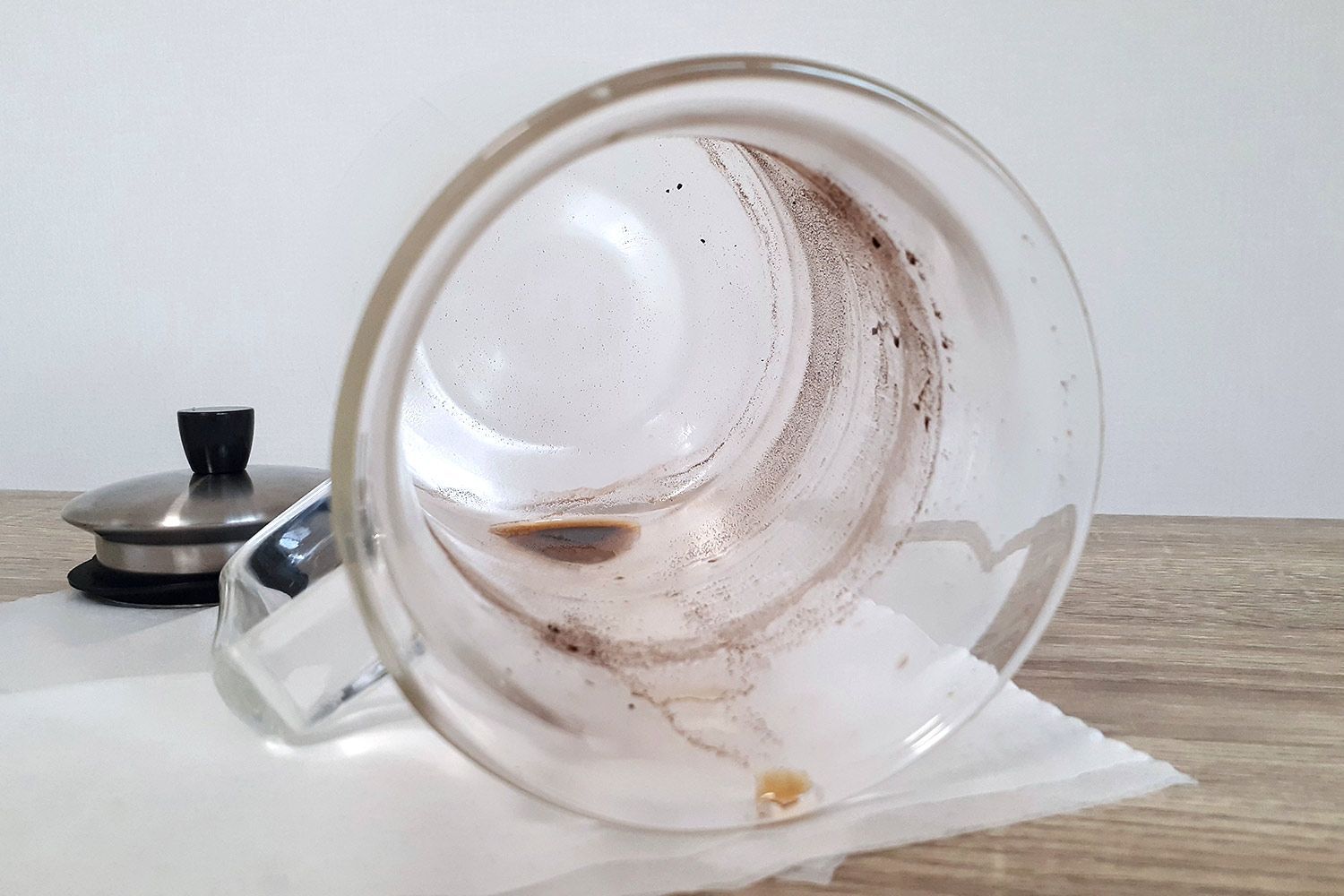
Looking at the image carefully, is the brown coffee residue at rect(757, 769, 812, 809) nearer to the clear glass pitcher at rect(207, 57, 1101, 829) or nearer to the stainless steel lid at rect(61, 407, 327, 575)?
the clear glass pitcher at rect(207, 57, 1101, 829)

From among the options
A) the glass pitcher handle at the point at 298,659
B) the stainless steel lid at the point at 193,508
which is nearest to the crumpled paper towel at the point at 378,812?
the glass pitcher handle at the point at 298,659

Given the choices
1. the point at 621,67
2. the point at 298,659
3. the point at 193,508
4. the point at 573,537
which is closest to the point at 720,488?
the point at 573,537

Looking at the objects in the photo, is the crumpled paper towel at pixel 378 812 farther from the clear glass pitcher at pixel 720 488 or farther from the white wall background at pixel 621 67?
the white wall background at pixel 621 67

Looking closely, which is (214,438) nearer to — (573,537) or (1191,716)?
(573,537)

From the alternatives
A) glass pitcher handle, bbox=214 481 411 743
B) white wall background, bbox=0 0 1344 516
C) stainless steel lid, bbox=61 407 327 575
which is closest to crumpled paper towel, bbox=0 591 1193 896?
glass pitcher handle, bbox=214 481 411 743

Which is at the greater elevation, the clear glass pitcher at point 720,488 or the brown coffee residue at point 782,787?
the clear glass pitcher at point 720,488

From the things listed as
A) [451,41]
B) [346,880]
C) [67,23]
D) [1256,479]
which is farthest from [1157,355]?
[67,23]

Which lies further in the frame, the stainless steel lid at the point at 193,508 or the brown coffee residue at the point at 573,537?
the stainless steel lid at the point at 193,508

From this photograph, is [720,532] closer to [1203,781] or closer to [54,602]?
[1203,781]
